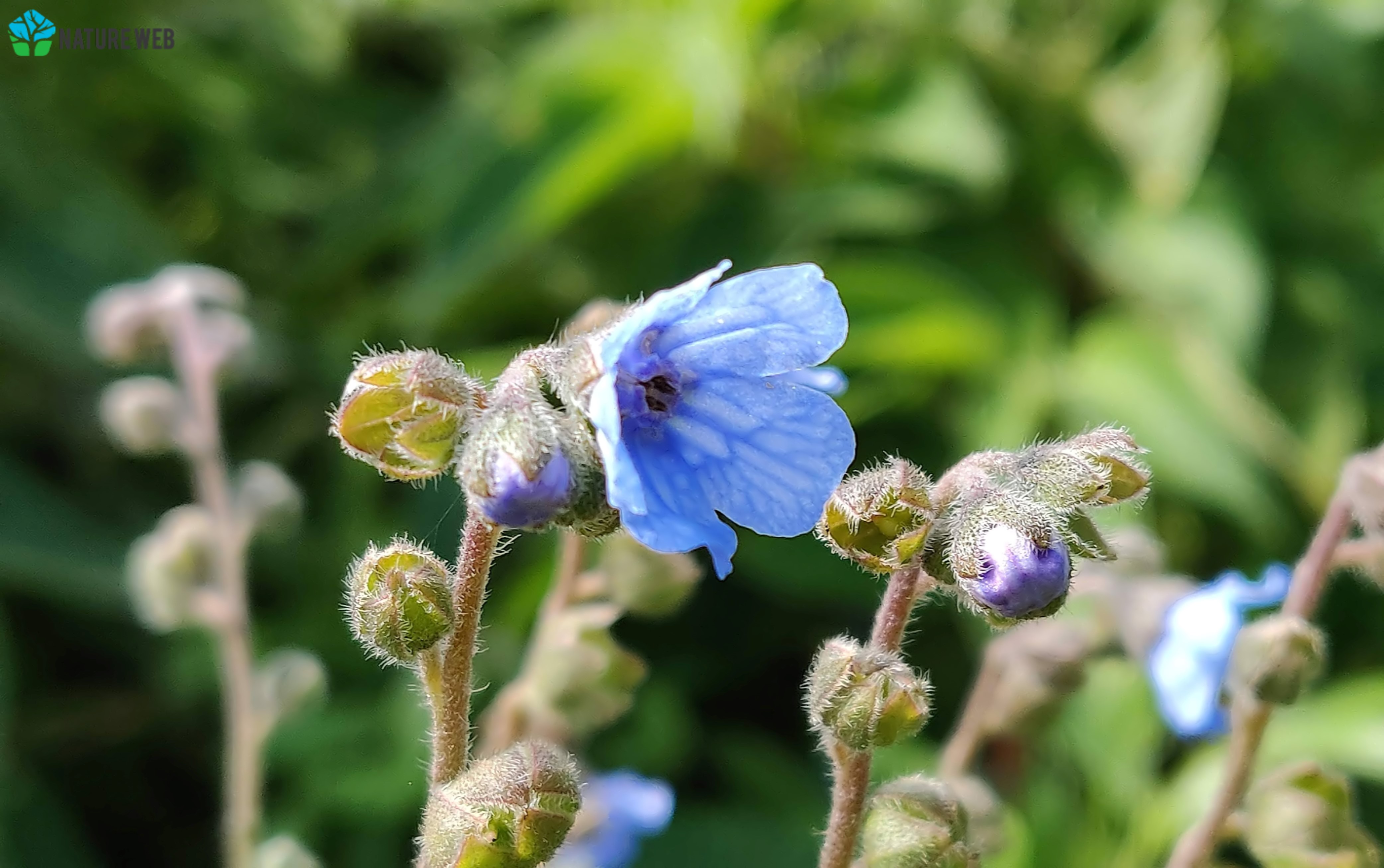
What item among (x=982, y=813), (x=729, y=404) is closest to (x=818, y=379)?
(x=729, y=404)

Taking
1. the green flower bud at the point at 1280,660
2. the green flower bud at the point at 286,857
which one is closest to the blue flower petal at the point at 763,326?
the green flower bud at the point at 1280,660

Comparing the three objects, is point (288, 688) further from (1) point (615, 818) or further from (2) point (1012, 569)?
(2) point (1012, 569)

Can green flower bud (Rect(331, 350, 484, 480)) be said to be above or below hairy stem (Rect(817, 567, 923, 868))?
above

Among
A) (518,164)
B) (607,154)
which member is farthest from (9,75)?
(607,154)

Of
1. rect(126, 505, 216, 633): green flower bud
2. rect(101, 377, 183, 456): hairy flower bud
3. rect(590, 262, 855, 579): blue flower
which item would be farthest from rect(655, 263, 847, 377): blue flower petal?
rect(101, 377, 183, 456): hairy flower bud

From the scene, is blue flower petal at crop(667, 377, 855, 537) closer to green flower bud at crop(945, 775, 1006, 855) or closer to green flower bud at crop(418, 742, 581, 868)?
green flower bud at crop(418, 742, 581, 868)

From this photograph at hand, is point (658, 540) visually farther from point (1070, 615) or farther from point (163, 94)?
point (163, 94)

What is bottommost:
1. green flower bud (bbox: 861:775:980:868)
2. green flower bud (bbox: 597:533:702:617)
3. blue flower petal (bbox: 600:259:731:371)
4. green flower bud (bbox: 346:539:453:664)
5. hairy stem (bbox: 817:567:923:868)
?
green flower bud (bbox: 597:533:702:617)
